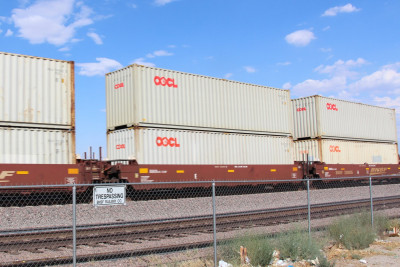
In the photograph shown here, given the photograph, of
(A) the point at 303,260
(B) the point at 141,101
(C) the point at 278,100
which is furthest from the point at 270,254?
(C) the point at 278,100

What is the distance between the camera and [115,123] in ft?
56.9

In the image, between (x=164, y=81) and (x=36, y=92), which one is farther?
(x=164, y=81)

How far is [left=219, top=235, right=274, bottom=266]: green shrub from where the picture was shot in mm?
6664

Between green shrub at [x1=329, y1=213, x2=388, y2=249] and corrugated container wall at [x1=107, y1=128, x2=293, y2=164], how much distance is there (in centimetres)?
872

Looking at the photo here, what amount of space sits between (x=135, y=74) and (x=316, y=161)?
39.9ft

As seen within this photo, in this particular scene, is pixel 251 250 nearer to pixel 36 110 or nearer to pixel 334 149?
pixel 36 110

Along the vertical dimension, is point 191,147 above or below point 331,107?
below

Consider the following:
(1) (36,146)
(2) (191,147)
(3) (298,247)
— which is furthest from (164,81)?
(3) (298,247)

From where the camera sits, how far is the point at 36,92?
44.7 feet

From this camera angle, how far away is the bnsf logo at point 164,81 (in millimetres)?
16858

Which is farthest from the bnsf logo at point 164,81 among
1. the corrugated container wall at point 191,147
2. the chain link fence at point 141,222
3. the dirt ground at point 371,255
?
the dirt ground at point 371,255

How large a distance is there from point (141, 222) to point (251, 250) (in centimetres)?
415

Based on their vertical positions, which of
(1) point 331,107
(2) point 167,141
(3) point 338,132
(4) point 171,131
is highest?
(1) point 331,107

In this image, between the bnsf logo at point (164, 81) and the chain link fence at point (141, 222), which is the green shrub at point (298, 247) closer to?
the chain link fence at point (141, 222)
